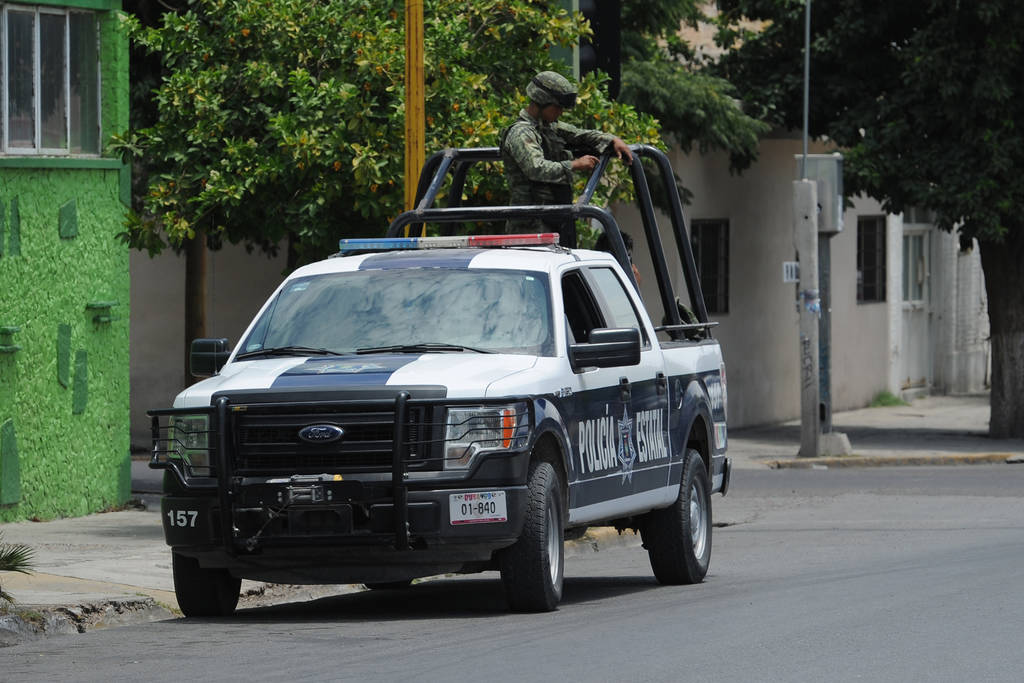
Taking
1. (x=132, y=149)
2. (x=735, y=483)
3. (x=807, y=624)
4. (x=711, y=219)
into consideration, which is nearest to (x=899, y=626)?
(x=807, y=624)

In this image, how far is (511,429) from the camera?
9.49 m

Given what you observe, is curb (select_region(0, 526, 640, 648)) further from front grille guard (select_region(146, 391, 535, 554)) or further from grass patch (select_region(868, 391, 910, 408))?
grass patch (select_region(868, 391, 910, 408))

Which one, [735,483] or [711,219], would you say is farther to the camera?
[711,219]

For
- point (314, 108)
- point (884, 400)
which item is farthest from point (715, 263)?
point (314, 108)

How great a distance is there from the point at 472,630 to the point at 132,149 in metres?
6.83

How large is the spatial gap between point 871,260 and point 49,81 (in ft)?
60.7

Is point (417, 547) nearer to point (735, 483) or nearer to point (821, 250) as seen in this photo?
point (735, 483)

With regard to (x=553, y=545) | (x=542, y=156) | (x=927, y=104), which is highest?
(x=927, y=104)

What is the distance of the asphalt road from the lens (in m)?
8.10

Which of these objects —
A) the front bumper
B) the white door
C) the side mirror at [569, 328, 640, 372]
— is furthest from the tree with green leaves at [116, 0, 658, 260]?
the white door

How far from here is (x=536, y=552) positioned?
31.8 ft

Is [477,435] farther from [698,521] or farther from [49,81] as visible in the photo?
[49,81]

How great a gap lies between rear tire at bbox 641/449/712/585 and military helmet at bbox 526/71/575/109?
229 centimetres

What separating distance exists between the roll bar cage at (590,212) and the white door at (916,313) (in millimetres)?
20504
